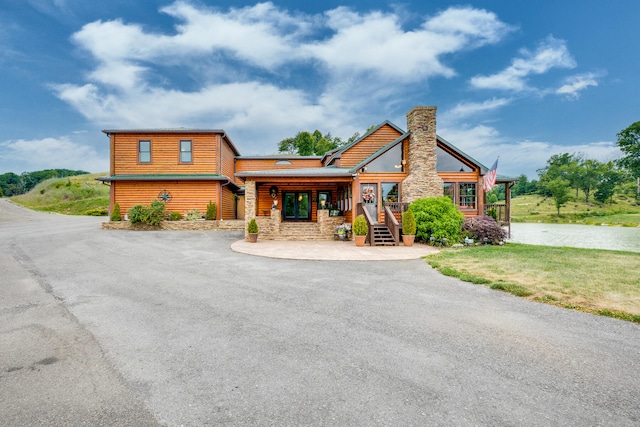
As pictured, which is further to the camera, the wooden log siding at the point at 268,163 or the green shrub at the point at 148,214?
the wooden log siding at the point at 268,163

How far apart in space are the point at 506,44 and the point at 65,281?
42.6 m

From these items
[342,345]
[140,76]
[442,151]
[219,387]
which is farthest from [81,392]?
[140,76]

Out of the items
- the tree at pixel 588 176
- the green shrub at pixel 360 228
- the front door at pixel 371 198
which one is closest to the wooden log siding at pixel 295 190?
the front door at pixel 371 198

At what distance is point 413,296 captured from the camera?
567 centimetres

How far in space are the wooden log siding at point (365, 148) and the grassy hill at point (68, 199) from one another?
32431 millimetres

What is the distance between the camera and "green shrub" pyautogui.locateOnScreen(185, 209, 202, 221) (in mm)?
19359

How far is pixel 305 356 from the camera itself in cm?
324

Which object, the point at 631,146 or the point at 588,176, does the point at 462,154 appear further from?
the point at 588,176

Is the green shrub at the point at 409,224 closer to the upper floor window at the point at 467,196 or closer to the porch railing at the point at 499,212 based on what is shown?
the upper floor window at the point at 467,196

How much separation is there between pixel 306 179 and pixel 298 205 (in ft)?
16.2

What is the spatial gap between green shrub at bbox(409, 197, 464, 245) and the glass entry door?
8394 mm

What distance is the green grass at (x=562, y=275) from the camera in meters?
5.09

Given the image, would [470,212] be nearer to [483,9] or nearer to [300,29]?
[483,9]

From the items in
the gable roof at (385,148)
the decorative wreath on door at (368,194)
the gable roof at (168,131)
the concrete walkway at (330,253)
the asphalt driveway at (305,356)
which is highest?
the gable roof at (168,131)
